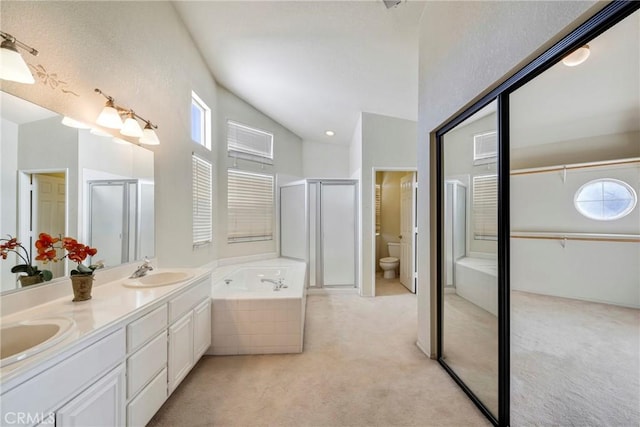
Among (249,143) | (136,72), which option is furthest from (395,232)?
(136,72)

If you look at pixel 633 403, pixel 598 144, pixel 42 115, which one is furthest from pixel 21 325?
pixel 598 144

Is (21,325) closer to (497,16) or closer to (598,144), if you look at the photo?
(497,16)

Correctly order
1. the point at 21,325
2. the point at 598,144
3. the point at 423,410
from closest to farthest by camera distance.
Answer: the point at 21,325 → the point at 423,410 → the point at 598,144

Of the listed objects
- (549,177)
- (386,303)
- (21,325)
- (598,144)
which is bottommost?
(386,303)

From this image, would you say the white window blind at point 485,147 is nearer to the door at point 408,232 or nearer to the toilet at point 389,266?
the door at point 408,232

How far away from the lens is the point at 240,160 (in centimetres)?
403

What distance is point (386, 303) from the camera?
11.9 ft

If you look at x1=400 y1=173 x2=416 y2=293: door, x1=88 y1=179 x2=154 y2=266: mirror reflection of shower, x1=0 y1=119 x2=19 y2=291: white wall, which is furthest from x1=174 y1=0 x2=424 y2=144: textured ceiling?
x1=0 y1=119 x2=19 y2=291: white wall

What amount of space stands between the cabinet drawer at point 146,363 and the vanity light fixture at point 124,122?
1.47 metres

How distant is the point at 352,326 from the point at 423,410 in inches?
50.7

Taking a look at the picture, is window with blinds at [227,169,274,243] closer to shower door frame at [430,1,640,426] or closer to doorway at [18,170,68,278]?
doorway at [18,170,68,278]

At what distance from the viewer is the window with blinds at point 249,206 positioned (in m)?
3.94

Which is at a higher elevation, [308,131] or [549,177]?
[308,131]

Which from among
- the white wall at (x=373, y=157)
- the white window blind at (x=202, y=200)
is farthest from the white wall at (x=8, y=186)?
the white wall at (x=373, y=157)
